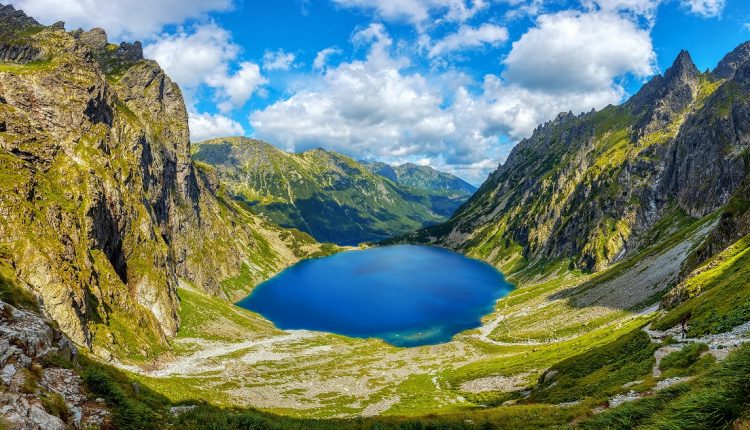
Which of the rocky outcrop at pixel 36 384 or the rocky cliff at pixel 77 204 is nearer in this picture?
the rocky outcrop at pixel 36 384

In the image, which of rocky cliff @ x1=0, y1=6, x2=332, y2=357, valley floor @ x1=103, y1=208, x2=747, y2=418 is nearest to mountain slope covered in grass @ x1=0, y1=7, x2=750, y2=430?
rocky cliff @ x1=0, y1=6, x2=332, y2=357

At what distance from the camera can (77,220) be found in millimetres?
107875

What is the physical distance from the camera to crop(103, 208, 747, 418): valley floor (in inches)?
2987

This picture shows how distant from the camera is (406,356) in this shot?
128500mm

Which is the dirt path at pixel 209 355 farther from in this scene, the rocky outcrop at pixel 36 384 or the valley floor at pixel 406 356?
the rocky outcrop at pixel 36 384

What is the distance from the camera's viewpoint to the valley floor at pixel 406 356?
7588 cm

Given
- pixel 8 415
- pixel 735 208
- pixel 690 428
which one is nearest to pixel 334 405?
pixel 8 415

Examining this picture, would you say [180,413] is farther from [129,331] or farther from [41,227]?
[129,331]

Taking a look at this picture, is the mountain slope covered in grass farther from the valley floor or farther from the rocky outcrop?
the valley floor

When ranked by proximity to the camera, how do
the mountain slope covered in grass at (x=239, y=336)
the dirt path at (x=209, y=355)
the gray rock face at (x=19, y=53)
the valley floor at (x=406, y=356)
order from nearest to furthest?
the mountain slope covered in grass at (x=239, y=336), the valley floor at (x=406, y=356), the dirt path at (x=209, y=355), the gray rock face at (x=19, y=53)

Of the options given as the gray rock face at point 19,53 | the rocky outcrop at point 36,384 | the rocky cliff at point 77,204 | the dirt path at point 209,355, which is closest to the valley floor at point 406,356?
the dirt path at point 209,355

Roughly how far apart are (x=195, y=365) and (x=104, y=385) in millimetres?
99390

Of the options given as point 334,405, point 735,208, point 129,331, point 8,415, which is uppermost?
point 735,208

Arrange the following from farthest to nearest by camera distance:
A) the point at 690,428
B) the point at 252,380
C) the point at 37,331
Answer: the point at 252,380 < the point at 37,331 < the point at 690,428
